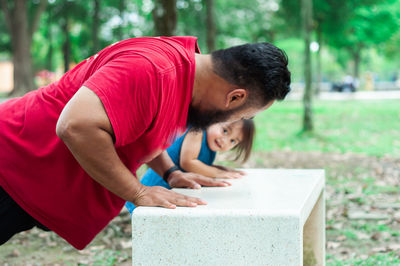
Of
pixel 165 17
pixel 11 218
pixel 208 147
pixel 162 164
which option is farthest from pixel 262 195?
pixel 165 17

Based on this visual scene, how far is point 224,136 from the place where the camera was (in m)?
3.00

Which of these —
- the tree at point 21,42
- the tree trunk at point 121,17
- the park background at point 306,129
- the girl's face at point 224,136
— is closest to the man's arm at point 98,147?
the girl's face at point 224,136

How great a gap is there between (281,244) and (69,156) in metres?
0.86

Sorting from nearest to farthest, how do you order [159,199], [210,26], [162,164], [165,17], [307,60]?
[159,199], [162,164], [165,17], [307,60], [210,26]

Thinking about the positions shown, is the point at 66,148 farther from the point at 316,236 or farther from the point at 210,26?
the point at 210,26

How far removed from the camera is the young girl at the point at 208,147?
2721mm

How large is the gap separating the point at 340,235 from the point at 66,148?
2.67 m

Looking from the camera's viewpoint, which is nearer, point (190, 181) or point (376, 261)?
point (190, 181)

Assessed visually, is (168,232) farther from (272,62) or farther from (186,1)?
(186,1)

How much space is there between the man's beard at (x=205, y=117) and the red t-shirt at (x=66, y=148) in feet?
0.18

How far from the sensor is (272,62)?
5.81 ft

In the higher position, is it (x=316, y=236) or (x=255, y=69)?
(x=255, y=69)

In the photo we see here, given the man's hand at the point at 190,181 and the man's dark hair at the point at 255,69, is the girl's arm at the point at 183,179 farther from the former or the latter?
the man's dark hair at the point at 255,69

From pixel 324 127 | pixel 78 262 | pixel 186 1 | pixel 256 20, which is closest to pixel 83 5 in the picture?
pixel 186 1
